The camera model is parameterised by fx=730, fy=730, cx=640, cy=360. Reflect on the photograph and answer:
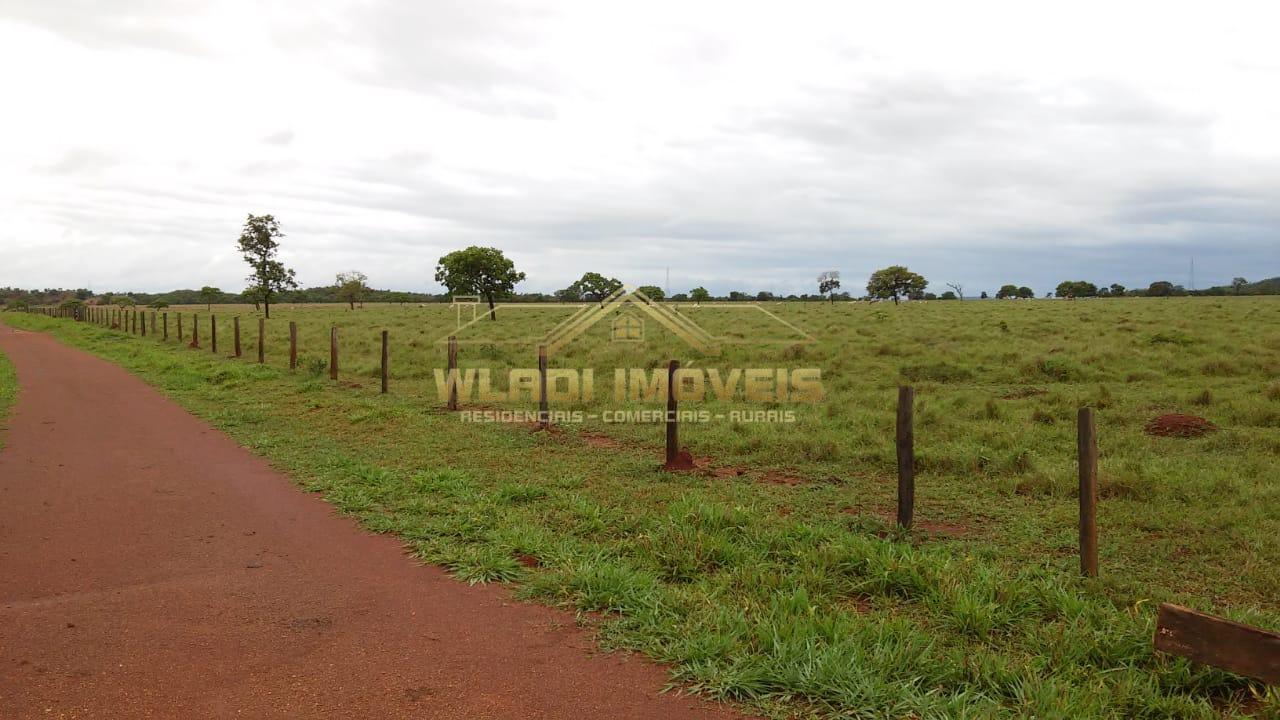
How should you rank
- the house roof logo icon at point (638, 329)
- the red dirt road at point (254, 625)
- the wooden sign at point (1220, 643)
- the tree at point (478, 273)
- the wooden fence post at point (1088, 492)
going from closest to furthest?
1. the wooden sign at point (1220, 643)
2. the red dirt road at point (254, 625)
3. the wooden fence post at point (1088, 492)
4. the house roof logo icon at point (638, 329)
5. the tree at point (478, 273)

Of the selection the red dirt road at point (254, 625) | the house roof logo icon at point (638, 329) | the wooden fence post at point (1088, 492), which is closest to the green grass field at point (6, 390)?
the red dirt road at point (254, 625)

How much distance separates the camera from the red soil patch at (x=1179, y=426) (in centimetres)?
1017

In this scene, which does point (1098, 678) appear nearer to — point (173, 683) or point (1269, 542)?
point (1269, 542)

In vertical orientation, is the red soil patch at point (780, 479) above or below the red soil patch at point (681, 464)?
below

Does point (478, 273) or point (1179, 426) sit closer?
point (1179, 426)

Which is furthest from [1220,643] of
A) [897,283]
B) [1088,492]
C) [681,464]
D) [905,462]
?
[897,283]

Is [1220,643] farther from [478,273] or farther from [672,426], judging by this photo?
[478,273]

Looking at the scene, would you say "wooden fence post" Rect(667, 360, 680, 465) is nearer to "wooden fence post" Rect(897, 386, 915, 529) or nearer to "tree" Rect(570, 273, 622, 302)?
"wooden fence post" Rect(897, 386, 915, 529)

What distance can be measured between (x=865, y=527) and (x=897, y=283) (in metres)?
100

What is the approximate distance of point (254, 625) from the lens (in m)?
4.58

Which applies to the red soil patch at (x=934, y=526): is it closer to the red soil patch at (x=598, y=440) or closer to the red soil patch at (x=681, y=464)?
the red soil patch at (x=681, y=464)

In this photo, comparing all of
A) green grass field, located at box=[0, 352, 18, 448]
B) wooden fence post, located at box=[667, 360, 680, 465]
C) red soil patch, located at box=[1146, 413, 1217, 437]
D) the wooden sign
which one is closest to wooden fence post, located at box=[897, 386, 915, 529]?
the wooden sign

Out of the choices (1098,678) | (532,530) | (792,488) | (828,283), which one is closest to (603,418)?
(792,488)

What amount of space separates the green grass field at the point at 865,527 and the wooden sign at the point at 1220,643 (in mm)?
296
